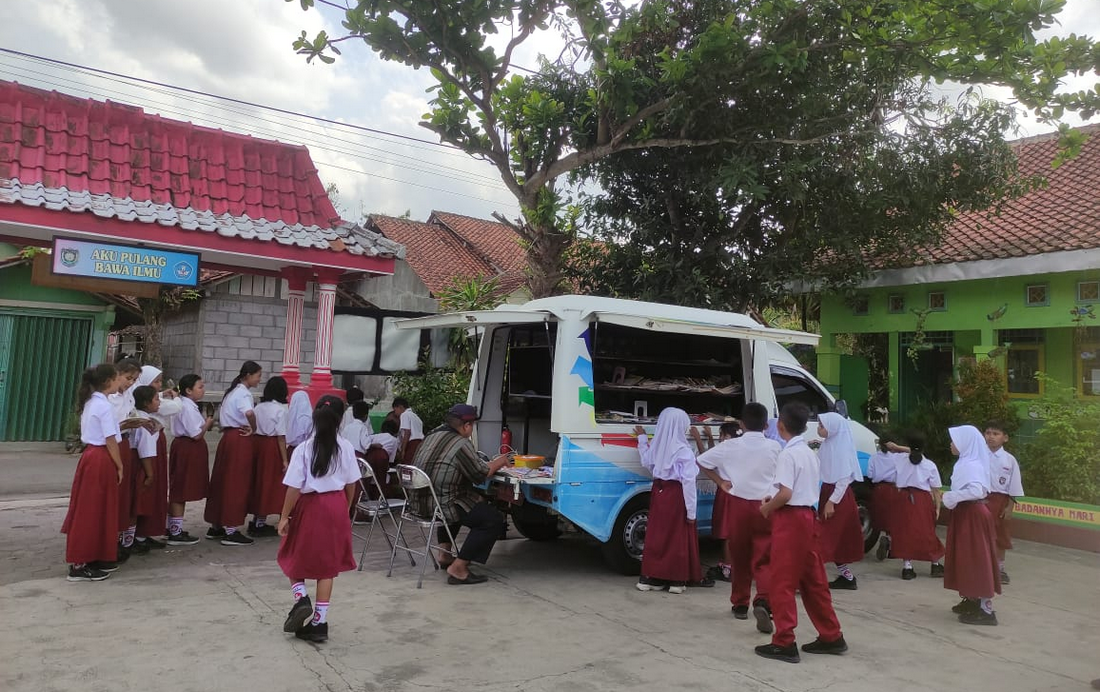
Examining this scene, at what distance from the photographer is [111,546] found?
581cm

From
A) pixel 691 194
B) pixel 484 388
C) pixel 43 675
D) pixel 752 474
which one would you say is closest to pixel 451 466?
pixel 484 388

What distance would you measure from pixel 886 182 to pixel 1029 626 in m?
6.21

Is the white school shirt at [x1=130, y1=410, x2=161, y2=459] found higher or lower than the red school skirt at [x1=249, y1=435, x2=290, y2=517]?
higher

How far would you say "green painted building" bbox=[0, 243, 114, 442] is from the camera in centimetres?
1231

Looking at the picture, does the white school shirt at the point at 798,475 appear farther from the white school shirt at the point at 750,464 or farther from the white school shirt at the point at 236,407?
the white school shirt at the point at 236,407

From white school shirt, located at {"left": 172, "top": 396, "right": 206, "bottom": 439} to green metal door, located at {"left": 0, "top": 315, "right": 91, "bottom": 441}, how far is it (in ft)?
22.2

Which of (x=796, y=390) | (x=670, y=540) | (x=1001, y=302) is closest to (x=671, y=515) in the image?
(x=670, y=540)

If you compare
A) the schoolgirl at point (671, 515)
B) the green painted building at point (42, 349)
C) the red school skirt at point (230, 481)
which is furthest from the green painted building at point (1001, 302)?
the green painted building at point (42, 349)

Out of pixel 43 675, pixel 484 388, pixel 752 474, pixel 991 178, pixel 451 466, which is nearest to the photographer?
pixel 43 675

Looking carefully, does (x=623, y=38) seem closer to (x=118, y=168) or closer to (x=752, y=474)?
(x=752, y=474)

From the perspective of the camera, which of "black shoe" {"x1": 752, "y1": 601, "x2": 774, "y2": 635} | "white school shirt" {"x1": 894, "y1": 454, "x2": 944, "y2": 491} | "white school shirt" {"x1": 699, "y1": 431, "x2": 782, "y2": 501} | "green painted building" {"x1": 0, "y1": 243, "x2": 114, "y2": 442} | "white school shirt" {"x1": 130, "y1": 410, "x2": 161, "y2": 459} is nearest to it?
"black shoe" {"x1": 752, "y1": 601, "x2": 774, "y2": 635}

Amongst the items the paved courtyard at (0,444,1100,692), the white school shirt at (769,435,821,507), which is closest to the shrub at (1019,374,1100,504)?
the paved courtyard at (0,444,1100,692)

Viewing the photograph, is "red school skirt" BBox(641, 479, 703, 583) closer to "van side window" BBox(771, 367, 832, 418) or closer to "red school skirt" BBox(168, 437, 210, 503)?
"van side window" BBox(771, 367, 832, 418)

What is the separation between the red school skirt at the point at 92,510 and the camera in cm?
568
